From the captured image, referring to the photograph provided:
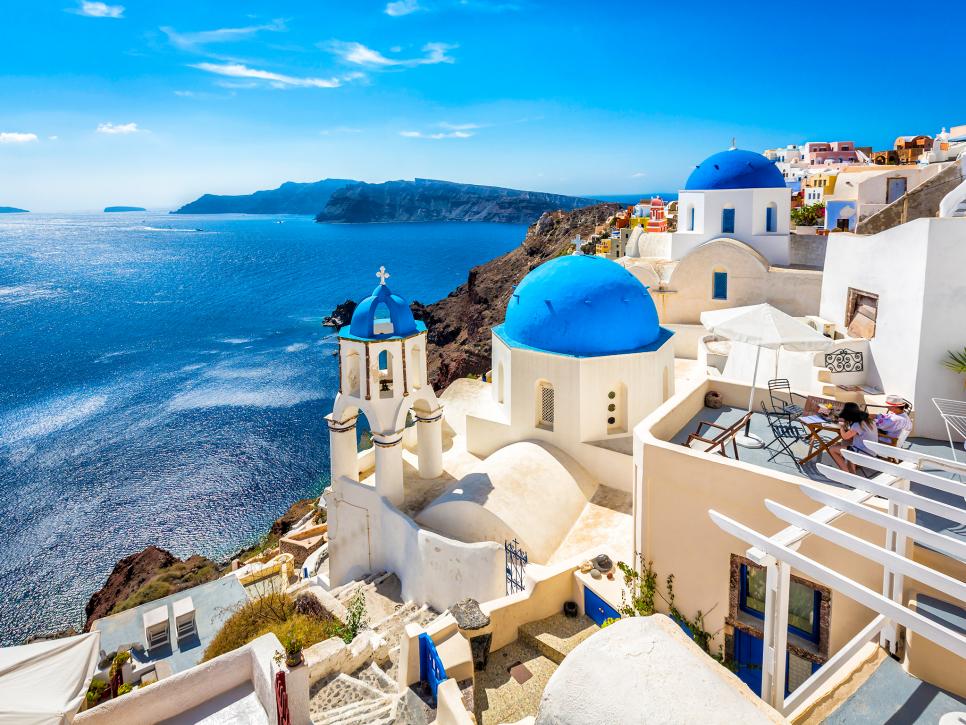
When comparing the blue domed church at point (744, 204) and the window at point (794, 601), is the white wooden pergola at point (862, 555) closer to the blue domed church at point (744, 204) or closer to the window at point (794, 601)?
the window at point (794, 601)

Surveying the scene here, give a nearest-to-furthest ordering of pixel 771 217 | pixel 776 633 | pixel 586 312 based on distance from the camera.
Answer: pixel 776 633, pixel 586 312, pixel 771 217

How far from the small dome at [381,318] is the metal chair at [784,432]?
294 inches

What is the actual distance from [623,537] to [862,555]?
724 centimetres

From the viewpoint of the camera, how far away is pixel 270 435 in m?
38.9

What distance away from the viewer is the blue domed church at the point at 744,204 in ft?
71.3

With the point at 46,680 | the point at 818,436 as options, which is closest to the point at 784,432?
the point at 818,436

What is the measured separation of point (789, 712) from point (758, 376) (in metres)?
9.00

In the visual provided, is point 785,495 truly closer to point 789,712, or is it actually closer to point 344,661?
point 789,712

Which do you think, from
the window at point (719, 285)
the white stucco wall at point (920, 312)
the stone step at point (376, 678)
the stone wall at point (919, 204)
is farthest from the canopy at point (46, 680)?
the window at point (719, 285)

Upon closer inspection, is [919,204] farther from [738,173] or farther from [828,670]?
[828,670]

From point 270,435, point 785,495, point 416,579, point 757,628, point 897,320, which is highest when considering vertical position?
point 897,320

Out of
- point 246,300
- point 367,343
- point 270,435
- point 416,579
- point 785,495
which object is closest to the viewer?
point 785,495

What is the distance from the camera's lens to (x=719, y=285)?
65.8ft

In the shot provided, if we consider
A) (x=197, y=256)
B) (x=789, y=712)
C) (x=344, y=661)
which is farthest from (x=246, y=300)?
(x=789, y=712)
